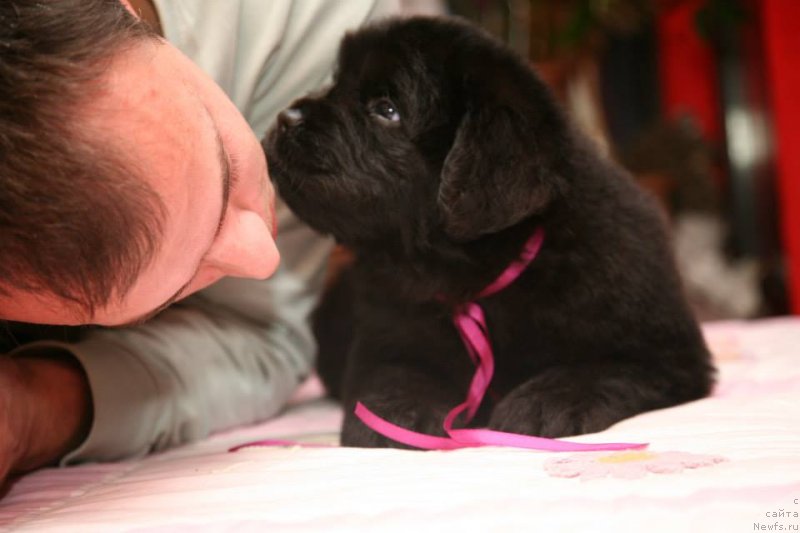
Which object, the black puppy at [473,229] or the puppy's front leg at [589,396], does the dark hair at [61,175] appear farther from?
the puppy's front leg at [589,396]

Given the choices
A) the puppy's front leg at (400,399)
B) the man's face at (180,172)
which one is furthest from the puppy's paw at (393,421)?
the man's face at (180,172)

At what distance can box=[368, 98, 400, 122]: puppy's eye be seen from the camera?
1.64m

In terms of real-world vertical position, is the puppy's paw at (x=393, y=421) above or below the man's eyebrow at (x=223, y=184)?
below

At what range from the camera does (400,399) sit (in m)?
1.50

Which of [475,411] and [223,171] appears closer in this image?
[223,171]

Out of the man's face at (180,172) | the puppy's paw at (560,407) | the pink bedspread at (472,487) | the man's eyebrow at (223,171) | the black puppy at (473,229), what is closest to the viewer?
the pink bedspread at (472,487)

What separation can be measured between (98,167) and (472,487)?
0.61m

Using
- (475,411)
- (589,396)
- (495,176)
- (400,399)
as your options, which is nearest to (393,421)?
(400,399)

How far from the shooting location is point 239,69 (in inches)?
73.9

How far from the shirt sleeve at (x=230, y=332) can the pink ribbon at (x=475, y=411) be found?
472 millimetres

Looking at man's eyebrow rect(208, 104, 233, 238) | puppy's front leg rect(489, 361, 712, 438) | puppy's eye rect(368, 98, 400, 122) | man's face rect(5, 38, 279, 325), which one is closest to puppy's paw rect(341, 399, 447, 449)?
puppy's front leg rect(489, 361, 712, 438)

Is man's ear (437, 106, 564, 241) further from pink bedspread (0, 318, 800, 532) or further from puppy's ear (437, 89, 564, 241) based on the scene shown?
pink bedspread (0, 318, 800, 532)

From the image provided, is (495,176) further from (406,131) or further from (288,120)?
(288,120)

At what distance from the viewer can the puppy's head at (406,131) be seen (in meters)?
1.52
